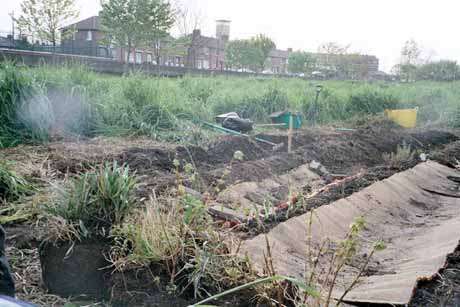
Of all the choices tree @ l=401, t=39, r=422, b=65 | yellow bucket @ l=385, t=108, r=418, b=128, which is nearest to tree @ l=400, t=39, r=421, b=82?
tree @ l=401, t=39, r=422, b=65

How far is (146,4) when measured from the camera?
94.4 feet

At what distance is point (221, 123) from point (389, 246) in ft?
20.0

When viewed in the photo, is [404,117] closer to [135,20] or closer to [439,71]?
[135,20]

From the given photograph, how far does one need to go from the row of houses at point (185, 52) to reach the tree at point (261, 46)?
13.0ft

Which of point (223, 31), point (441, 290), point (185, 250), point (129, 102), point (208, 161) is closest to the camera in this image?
point (185, 250)

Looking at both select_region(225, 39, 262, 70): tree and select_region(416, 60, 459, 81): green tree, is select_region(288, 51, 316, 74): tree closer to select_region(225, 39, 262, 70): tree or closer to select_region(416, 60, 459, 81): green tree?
select_region(225, 39, 262, 70): tree

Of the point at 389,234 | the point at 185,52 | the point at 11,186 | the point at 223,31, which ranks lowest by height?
the point at 389,234

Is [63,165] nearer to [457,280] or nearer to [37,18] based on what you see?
[457,280]

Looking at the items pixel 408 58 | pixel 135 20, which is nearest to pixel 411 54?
pixel 408 58

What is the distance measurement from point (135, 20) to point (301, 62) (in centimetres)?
2269

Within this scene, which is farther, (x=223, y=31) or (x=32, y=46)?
(x=223, y=31)

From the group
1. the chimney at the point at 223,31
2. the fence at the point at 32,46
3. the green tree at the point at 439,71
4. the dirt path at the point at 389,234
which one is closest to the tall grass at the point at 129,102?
the dirt path at the point at 389,234

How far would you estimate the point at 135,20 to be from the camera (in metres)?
29.0

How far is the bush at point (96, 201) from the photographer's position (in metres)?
2.97
